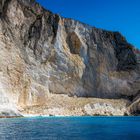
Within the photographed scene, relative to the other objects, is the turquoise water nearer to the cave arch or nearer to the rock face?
the rock face

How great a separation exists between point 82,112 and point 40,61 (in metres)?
15.1

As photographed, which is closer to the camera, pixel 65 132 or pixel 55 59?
pixel 65 132

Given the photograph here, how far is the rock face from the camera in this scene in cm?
6806

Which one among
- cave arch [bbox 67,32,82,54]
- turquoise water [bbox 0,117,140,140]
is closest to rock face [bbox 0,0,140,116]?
cave arch [bbox 67,32,82,54]

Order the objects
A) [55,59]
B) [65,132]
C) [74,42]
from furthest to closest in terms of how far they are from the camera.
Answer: [74,42] < [55,59] < [65,132]

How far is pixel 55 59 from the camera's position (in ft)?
259

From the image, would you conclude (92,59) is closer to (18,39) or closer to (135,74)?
(135,74)

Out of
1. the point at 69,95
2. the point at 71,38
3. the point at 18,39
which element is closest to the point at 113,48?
the point at 71,38

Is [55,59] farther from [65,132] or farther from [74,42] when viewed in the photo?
[65,132]

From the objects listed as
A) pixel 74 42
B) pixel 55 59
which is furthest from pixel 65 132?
pixel 74 42

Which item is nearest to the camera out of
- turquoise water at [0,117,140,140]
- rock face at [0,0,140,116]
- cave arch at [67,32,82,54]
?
turquoise water at [0,117,140,140]

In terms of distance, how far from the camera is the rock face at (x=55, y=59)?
223ft

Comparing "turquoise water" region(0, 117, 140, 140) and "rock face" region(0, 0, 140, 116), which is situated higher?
"rock face" region(0, 0, 140, 116)

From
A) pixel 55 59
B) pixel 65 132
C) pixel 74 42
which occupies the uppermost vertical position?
pixel 74 42
